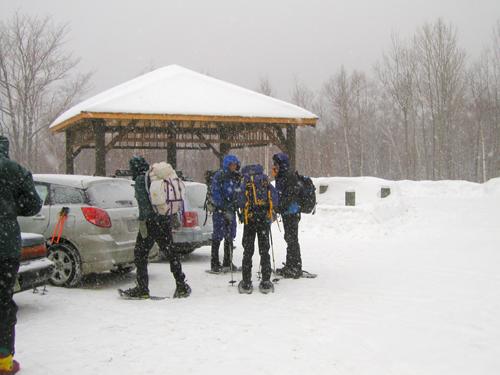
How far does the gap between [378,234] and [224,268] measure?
6132 millimetres

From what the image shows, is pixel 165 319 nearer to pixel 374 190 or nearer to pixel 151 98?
pixel 151 98

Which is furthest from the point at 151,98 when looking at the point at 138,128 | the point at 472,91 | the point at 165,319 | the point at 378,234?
the point at 472,91

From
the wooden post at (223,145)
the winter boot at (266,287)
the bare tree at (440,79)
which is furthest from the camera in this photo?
the bare tree at (440,79)

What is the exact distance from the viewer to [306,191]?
782cm

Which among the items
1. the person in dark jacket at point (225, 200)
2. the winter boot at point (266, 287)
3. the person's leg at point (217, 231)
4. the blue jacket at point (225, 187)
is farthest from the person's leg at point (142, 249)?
the person's leg at point (217, 231)

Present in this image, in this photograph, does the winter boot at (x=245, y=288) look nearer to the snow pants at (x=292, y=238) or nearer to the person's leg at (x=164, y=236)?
the person's leg at (x=164, y=236)

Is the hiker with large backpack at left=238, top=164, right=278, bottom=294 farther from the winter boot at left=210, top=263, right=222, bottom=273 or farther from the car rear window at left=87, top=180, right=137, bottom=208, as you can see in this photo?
the car rear window at left=87, top=180, right=137, bottom=208

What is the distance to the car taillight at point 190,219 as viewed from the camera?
9.02 meters

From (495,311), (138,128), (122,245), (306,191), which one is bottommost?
(495,311)

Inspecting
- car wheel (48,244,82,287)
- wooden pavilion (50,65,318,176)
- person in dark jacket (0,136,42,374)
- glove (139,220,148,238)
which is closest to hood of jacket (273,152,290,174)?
glove (139,220,148,238)

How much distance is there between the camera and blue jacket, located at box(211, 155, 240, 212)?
7883 mm

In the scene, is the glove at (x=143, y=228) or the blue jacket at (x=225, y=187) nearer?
the glove at (x=143, y=228)

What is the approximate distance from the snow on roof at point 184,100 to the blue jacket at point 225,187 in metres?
7.24

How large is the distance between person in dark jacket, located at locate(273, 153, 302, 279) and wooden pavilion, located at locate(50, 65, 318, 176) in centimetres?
766
